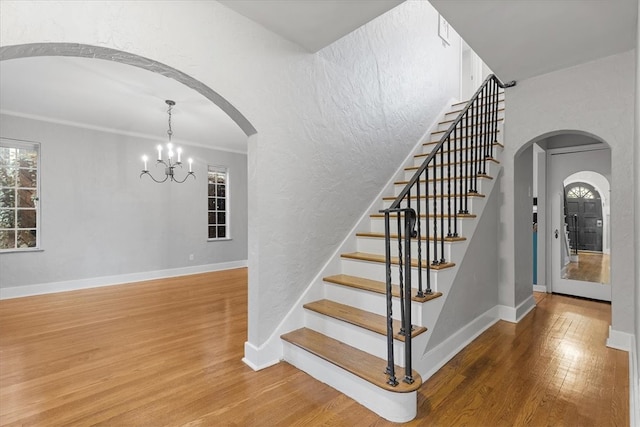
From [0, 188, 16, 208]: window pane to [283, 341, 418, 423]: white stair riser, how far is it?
4734mm

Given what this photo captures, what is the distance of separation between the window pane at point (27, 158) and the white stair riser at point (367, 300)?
483 centimetres

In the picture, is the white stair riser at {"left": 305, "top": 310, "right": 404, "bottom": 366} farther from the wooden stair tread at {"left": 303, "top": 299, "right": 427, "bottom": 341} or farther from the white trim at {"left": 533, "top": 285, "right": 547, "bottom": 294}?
the white trim at {"left": 533, "top": 285, "right": 547, "bottom": 294}

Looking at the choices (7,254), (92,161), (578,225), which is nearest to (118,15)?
(92,161)

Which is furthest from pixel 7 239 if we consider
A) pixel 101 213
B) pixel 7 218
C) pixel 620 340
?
pixel 620 340

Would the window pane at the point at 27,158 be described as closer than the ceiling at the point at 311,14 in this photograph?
No

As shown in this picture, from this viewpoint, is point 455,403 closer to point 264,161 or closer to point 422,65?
point 264,161

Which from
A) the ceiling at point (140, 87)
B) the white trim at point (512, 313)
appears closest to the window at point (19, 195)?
the ceiling at point (140, 87)

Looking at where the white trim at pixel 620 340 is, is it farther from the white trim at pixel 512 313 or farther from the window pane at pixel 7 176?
the window pane at pixel 7 176

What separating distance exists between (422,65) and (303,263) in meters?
3.28

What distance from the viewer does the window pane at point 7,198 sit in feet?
14.0

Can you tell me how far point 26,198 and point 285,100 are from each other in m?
4.52

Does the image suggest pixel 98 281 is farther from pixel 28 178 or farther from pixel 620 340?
pixel 620 340

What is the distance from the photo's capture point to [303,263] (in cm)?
256

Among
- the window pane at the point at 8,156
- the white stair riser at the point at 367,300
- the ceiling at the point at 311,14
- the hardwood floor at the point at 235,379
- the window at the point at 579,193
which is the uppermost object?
the ceiling at the point at 311,14
